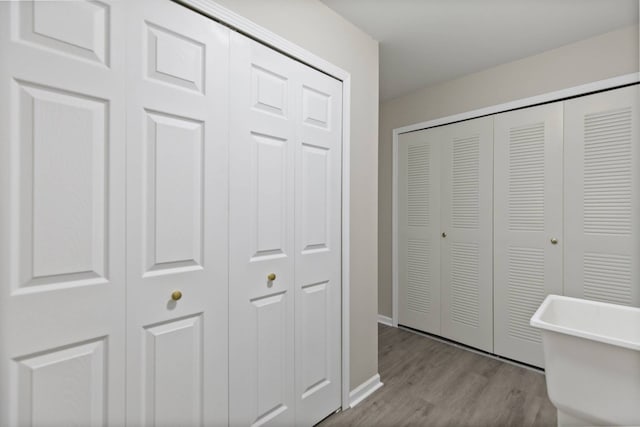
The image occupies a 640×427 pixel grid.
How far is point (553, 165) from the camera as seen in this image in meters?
2.34

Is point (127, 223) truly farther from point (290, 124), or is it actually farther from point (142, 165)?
point (290, 124)

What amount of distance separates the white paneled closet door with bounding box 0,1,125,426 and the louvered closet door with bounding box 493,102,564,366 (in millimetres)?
2675

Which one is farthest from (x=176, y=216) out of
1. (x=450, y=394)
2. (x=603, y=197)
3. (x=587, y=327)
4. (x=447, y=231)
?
(x=603, y=197)


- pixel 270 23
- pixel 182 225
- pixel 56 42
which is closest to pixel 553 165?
pixel 270 23

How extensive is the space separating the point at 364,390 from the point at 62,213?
1.94m

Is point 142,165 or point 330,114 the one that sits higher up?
point 330,114

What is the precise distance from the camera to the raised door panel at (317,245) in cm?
169

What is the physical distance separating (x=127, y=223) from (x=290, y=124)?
0.89 metres

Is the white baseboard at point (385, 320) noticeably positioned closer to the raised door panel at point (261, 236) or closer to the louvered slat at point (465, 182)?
the louvered slat at point (465, 182)

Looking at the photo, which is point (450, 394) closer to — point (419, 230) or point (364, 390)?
point (364, 390)

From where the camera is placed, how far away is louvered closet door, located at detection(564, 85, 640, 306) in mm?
2051

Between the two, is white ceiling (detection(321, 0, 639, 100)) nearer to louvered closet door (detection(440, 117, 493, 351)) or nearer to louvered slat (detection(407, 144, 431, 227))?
louvered closet door (detection(440, 117, 493, 351))

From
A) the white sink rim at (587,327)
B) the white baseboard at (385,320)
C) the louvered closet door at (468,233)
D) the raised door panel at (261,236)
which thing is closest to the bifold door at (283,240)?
the raised door panel at (261,236)

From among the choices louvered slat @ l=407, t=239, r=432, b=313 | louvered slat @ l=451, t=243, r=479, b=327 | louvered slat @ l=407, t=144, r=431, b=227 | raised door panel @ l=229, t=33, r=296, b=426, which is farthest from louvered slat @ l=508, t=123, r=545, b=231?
raised door panel @ l=229, t=33, r=296, b=426
